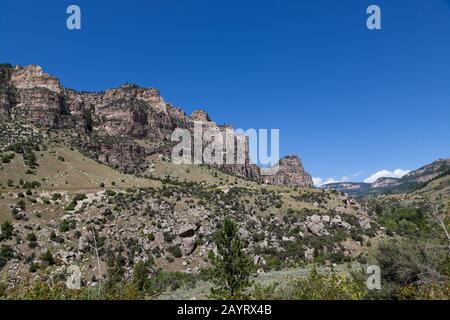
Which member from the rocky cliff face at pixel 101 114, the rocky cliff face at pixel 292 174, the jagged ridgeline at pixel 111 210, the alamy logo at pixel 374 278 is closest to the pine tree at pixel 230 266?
the alamy logo at pixel 374 278

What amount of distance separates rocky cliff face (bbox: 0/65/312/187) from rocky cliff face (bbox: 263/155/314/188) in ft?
96.1

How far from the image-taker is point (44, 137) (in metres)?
81.8

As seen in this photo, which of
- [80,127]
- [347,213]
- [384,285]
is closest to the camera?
[384,285]

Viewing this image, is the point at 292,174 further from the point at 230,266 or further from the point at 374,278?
the point at 230,266

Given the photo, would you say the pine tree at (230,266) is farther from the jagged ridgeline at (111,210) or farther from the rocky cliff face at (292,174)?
the rocky cliff face at (292,174)

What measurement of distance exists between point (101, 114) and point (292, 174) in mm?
102124

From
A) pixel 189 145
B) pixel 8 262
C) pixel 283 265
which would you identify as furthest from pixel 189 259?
pixel 189 145

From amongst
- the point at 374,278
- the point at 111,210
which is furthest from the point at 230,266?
the point at 111,210

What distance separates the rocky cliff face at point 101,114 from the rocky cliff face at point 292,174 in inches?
1153

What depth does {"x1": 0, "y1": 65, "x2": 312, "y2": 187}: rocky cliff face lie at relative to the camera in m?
91.3

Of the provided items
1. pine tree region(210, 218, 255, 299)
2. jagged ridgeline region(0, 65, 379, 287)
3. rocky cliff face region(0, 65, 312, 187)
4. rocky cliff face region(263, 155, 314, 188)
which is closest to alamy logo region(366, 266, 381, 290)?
pine tree region(210, 218, 255, 299)

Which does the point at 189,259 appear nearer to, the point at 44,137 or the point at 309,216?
the point at 309,216

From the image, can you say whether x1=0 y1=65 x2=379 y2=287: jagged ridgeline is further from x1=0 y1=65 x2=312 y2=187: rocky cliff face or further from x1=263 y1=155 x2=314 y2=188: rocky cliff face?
x1=263 y1=155 x2=314 y2=188: rocky cliff face
